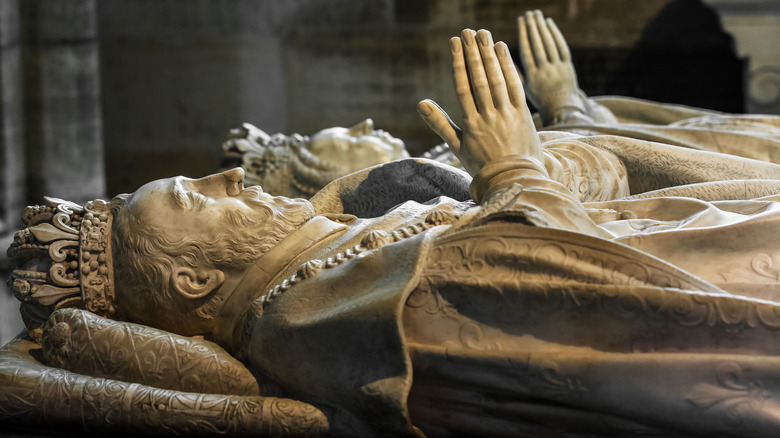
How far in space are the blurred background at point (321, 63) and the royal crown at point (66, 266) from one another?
437 cm

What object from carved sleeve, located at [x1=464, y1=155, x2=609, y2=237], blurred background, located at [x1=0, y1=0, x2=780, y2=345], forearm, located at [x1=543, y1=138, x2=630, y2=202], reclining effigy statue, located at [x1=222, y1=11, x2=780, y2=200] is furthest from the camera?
blurred background, located at [x1=0, y1=0, x2=780, y2=345]

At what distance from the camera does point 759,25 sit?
540cm

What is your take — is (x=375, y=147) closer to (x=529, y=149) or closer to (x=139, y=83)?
(x=529, y=149)

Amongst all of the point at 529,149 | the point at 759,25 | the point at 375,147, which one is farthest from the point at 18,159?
the point at 759,25

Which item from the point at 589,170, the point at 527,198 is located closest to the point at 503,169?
the point at 527,198

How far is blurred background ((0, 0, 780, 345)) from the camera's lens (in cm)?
616

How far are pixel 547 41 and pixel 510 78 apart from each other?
1.46m

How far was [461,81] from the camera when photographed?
1.92 m

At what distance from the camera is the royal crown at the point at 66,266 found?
188cm

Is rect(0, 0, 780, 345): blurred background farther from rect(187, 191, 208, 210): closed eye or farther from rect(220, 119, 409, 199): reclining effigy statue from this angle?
rect(187, 191, 208, 210): closed eye

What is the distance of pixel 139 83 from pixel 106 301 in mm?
4657

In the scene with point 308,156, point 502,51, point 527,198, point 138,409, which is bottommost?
point 138,409

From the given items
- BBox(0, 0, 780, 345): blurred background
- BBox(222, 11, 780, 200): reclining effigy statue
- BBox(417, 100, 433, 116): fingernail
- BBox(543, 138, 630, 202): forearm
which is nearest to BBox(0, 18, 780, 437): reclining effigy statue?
BBox(417, 100, 433, 116): fingernail

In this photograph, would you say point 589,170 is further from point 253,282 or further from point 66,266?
point 66,266
